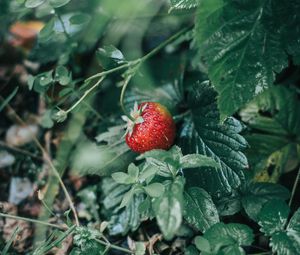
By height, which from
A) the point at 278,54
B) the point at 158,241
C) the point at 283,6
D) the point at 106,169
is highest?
Result: the point at 283,6

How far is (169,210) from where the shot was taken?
0.97 m

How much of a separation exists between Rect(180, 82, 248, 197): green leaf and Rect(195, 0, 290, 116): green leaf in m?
0.17

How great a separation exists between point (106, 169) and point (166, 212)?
21.1 inches

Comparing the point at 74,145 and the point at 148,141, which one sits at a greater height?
the point at 148,141

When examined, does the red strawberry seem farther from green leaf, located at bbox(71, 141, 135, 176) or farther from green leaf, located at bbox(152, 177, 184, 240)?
green leaf, located at bbox(152, 177, 184, 240)

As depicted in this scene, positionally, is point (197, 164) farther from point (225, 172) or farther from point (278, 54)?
point (278, 54)

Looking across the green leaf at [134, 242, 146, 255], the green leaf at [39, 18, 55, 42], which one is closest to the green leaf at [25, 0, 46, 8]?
the green leaf at [39, 18, 55, 42]

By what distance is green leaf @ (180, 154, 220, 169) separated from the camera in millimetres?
1079

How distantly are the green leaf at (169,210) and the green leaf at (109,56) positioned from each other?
0.51 meters

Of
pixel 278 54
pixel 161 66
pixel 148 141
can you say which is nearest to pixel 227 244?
pixel 148 141

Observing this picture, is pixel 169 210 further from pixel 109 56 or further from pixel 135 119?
pixel 109 56

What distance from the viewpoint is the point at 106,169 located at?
4.82 feet

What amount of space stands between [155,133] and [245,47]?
355 mm

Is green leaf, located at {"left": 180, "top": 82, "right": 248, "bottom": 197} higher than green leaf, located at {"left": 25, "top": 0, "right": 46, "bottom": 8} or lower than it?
lower
